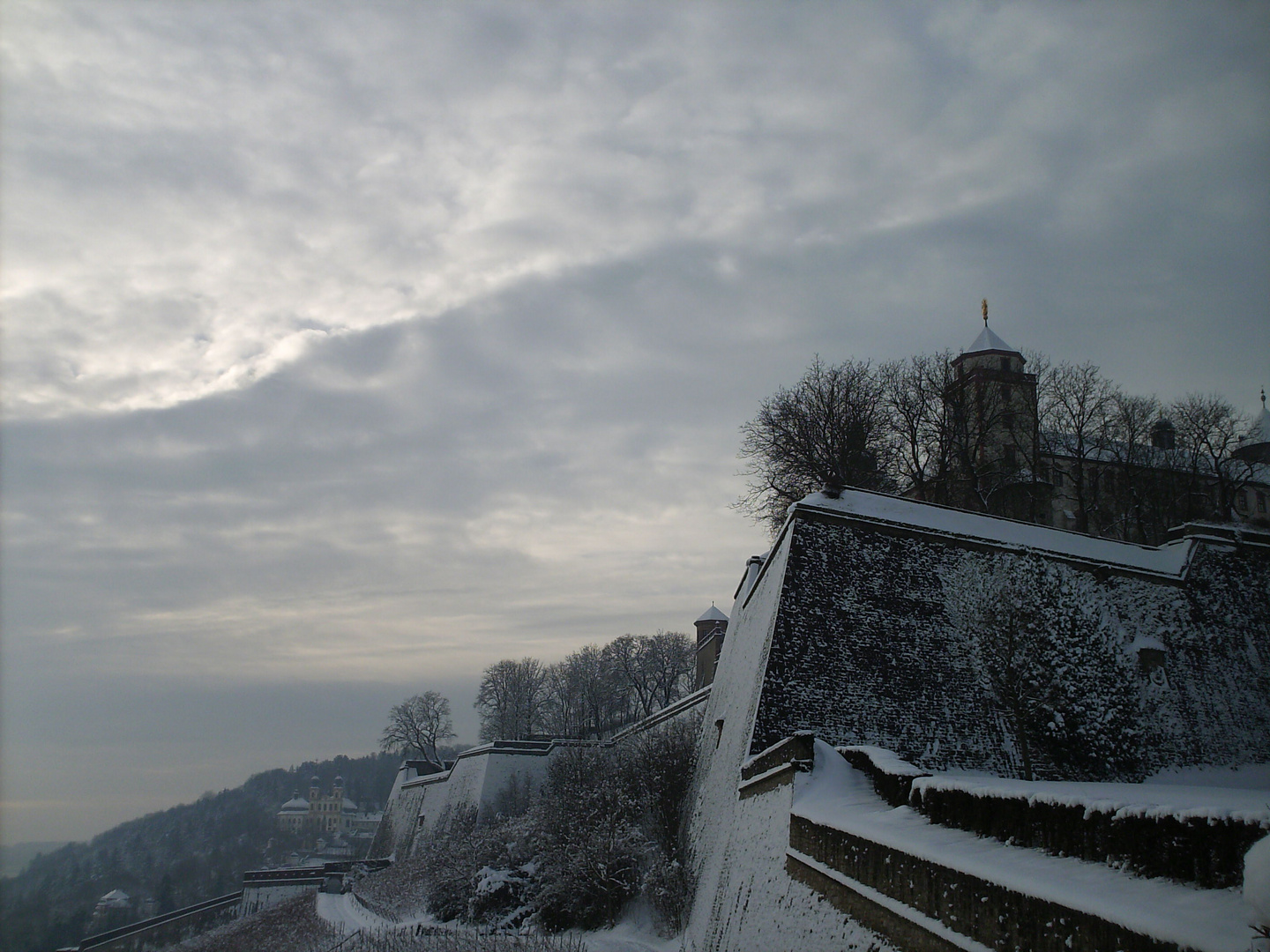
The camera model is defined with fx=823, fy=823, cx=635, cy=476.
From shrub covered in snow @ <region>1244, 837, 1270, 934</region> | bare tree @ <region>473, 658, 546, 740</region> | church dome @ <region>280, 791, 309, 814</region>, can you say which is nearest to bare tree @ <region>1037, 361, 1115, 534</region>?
shrub covered in snow @ <region>1244, 837, 1270, 934</region>

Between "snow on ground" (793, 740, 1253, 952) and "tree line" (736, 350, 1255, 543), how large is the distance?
2105 centimetres

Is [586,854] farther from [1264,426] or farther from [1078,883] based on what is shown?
[1264,426]

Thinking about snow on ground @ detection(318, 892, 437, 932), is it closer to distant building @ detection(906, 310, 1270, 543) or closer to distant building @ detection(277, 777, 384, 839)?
distant building @ detection(906, 310, 1270, 543)

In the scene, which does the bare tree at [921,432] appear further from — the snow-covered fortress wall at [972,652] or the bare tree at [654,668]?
the bare tree at [654,668]

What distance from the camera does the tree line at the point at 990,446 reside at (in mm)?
30984

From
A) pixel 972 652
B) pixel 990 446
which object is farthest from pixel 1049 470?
pixel 972 652

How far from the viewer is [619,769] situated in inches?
1015

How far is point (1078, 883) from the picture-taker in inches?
237

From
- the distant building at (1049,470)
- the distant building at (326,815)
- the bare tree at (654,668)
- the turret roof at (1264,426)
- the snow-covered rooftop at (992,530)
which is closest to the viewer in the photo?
the snow-covered rooftop at (992,530)

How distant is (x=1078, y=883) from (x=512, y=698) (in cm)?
7191

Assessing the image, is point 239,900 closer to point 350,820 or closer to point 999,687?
point 999,687

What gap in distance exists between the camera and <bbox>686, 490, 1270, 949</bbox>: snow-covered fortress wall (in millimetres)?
A: 16578

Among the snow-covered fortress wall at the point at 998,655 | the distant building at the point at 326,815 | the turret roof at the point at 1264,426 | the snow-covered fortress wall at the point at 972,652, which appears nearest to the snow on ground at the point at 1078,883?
the snow-covered fortress wall at the point at 972,652

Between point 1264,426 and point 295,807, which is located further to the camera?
point 295,807
